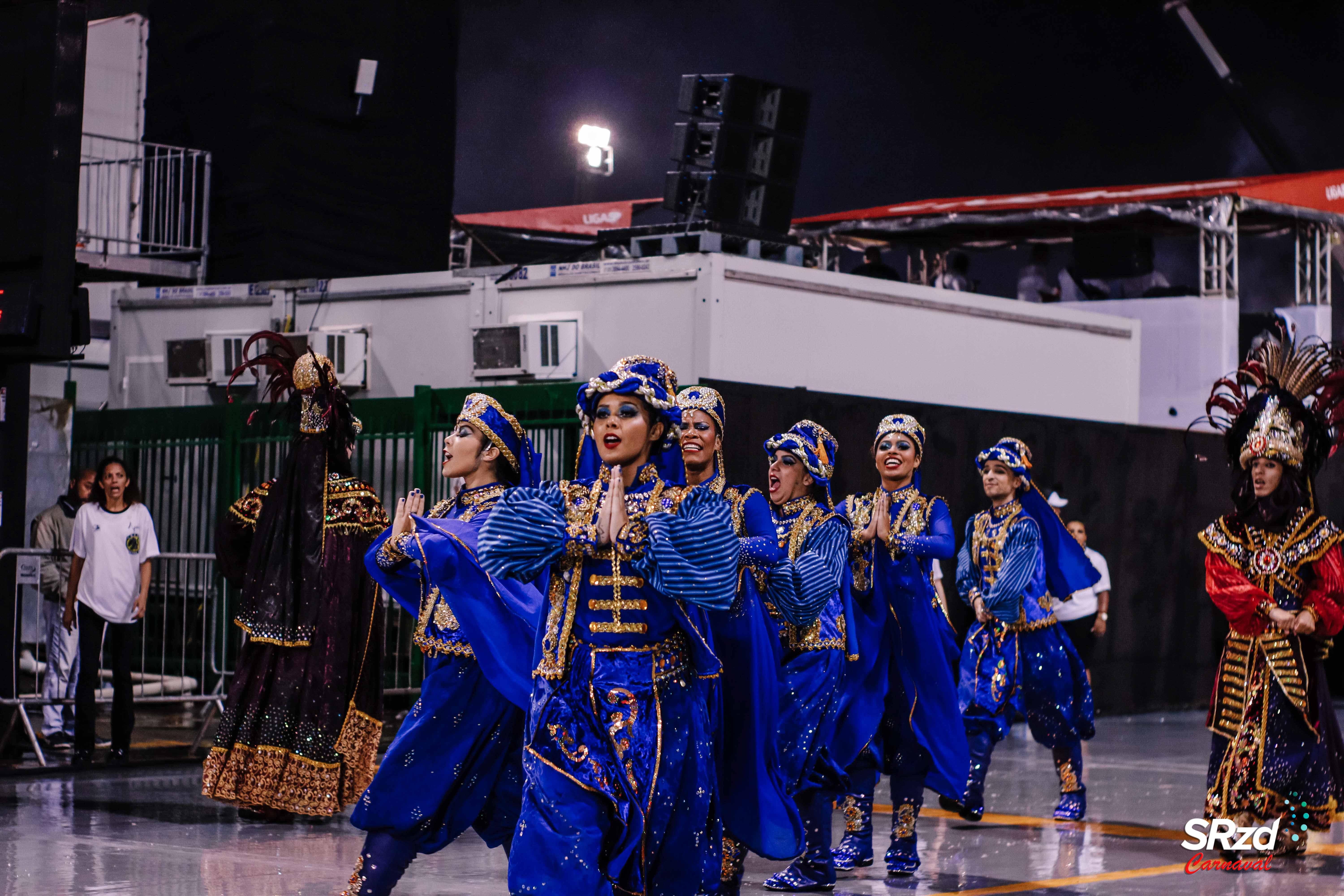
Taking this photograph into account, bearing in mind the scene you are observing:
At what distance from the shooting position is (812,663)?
7.89 m

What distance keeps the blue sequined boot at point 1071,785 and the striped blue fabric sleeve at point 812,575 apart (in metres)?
2.85

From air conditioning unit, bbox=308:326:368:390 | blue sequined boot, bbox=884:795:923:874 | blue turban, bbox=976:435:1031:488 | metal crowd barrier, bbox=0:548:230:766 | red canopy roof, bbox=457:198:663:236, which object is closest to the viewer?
blue sequined boot, bbox=884:795:923:874

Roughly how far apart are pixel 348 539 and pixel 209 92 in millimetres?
10092

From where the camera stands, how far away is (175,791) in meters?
10.7

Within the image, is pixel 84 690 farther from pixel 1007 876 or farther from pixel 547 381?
pixel 1007 876

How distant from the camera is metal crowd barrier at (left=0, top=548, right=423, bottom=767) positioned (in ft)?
38.3

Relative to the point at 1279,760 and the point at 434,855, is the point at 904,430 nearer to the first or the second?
the point at 1279,760

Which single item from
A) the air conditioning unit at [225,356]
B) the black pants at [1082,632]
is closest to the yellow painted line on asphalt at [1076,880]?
the black pants at [1082,632]

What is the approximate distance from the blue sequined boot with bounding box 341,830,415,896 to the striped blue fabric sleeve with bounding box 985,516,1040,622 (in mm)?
4381

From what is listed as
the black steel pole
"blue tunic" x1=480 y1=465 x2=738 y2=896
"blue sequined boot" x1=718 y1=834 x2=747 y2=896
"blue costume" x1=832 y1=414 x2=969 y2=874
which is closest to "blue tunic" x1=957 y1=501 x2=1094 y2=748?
"blue costume" x1=832 y1=414 x2=969 y2=874

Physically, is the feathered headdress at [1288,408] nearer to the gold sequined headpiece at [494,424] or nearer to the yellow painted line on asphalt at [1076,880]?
the yellow painted line on asphalt at [1076,880]

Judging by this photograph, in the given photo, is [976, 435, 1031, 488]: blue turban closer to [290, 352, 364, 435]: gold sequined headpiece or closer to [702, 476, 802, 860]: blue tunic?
[290, 352, 364, 435]: gold sequined headpiece

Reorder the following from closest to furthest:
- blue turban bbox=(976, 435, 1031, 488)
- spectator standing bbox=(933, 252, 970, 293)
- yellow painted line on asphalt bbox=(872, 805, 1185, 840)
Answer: yellow painted line on asphalt bbox=(872, 805, 1185, 840) < blue turban bbox=(976, 435, 1031, 488) < spectator standing bbox=(933, 252, 970, 293)

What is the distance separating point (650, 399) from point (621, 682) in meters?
0.84
